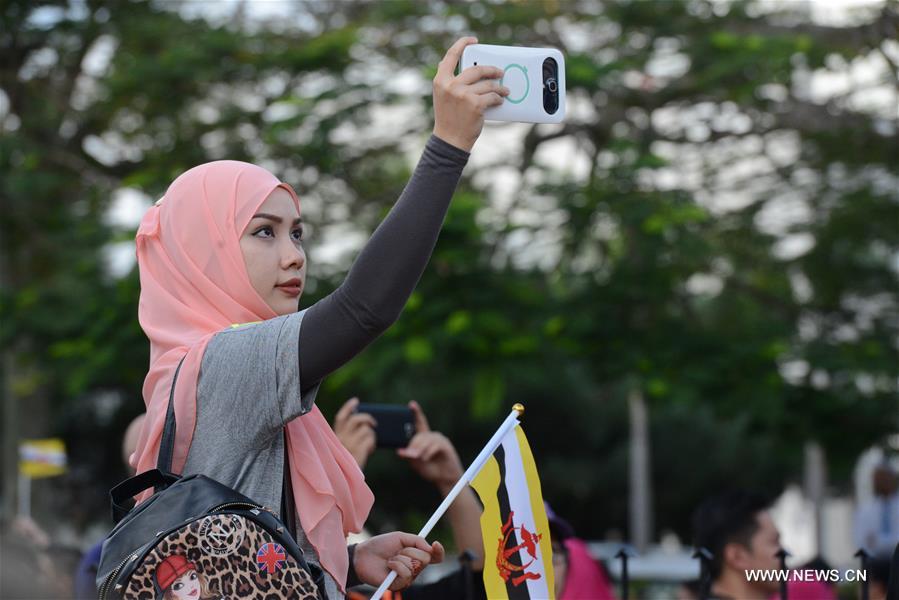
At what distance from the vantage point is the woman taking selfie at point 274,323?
2.05 meters

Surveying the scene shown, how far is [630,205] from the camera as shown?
27.7ft

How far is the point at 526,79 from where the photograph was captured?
2283 millimetres

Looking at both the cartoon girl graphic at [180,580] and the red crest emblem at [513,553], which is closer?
the cartoon girl graphic at [180,580]

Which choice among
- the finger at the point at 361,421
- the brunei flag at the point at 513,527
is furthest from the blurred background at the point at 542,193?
the brunei flag at the point at 513,527

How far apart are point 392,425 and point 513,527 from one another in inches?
45.5

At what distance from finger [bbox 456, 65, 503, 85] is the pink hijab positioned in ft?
1.46

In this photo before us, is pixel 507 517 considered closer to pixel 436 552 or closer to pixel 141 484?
pixel 436 552

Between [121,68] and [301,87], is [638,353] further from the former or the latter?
[121,68]

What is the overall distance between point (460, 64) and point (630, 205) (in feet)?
20.7

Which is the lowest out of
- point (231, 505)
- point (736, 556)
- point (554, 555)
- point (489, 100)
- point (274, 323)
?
point (736, 556)

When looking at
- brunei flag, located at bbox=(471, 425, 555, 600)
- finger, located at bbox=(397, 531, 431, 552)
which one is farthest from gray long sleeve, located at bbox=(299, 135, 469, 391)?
brunei flag, located at bbox=(471, 425, 555, 600)

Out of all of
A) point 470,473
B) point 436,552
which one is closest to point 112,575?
point 436,552

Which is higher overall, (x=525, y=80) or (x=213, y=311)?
(x=525, y=80)

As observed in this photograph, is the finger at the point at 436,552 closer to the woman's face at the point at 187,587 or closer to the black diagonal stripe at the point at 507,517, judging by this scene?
the black diagonal stripe at the point at 507,517
